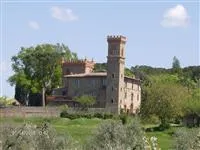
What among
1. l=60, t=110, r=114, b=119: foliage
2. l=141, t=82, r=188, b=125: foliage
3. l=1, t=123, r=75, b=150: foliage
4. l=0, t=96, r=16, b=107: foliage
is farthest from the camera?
l=0, t=96, r=16, b=107: foliage

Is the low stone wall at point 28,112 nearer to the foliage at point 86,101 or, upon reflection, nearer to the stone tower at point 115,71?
the foliage at point 86,101

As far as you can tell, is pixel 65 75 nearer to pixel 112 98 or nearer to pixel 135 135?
pixel 112 98

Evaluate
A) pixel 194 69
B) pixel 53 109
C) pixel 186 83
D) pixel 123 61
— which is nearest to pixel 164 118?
pixel 53 109

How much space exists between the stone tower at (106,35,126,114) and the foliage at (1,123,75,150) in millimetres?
58559

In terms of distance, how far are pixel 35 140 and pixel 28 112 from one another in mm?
53915

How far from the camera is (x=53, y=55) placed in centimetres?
9494

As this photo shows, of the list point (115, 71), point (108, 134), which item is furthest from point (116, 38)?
point (108, 134)

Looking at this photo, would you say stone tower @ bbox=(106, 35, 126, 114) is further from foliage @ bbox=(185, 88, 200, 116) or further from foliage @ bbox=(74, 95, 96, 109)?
foliage @ bbox=(185, 88, 200, 116)

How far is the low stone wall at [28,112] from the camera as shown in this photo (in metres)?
78.6

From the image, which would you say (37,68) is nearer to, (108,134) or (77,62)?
(77,62)

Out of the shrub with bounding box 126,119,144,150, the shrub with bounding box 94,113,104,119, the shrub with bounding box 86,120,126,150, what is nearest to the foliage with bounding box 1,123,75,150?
the shrub with bounding box 86,120,126,150

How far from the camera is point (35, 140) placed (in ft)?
86.0

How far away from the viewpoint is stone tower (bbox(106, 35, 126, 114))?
8750 cm

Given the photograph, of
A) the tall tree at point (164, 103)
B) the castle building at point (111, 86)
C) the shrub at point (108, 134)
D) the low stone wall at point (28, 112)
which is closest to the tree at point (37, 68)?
the castle building at point (111, 86)
